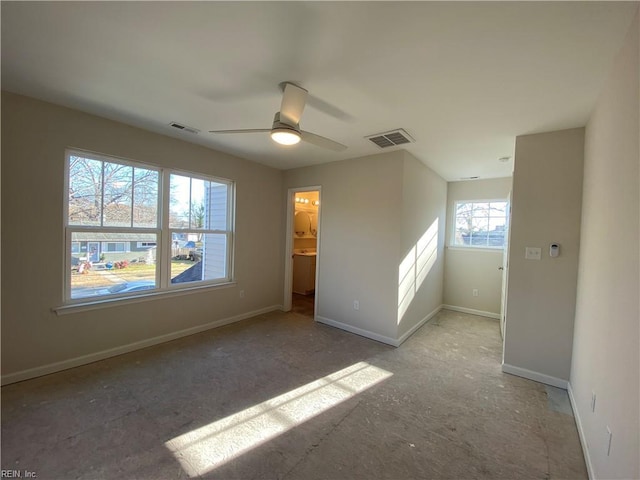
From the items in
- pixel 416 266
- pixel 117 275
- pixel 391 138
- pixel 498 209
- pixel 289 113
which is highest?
pixel 391 138

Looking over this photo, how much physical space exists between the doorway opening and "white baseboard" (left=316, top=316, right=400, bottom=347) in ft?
1.09

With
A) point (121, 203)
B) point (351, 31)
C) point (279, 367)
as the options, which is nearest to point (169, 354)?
point (279, 367)

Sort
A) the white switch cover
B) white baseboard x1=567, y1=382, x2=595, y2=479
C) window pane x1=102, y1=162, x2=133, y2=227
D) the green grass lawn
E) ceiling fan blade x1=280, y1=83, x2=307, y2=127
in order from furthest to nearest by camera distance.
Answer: window pane x1=102, y1=162, x2=133, y2=227 < the green grass lawn < the white switch cover < ceiling fan blade x1=280, y1=83, x2=307, y2=127 < white baseboard x1=567, y1=382, x2=595, y2=479

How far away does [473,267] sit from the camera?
4.79 m

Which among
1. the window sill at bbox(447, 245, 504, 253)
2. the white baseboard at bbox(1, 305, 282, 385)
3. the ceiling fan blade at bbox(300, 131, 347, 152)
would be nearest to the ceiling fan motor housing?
the ceiling fan blade at bbox(300, 131, 347, 152)

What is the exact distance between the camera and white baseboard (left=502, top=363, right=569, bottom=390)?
8.24 feet

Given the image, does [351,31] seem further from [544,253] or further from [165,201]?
[165,201]

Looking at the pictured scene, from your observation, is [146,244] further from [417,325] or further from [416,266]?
[417,325]

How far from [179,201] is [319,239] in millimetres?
2001

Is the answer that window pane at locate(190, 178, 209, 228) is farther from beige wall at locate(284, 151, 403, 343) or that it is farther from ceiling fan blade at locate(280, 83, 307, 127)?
ceiling fan blade at locate(280, 83, 307, 127)

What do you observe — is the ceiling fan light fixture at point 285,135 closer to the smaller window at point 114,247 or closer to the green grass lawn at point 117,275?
the smaller window at point 114,247

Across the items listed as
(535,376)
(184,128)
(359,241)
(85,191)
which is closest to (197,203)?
(184,128)

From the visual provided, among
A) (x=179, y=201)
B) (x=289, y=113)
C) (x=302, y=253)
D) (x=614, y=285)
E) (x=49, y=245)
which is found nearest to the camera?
(x=614, y=285)

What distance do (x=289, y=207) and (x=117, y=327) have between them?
2.81 metres
